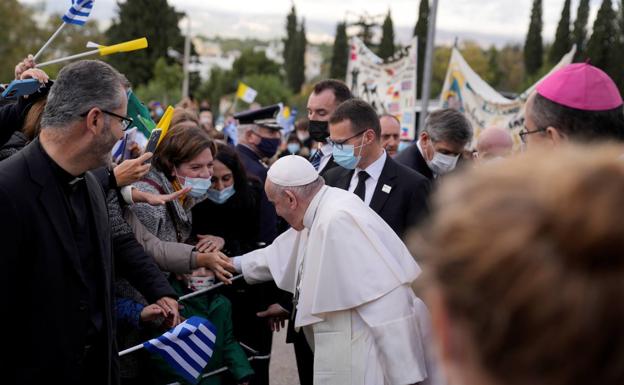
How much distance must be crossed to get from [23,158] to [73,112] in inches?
10.7

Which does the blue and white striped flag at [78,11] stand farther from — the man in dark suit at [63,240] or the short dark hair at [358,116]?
the short dark hair at [358,116]

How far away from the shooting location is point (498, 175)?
941 mm

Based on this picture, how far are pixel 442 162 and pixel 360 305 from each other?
119 inches

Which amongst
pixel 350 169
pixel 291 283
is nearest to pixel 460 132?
pixel 350 169

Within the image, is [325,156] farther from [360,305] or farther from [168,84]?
[168,84]

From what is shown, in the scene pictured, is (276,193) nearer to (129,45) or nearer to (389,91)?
(129,45)

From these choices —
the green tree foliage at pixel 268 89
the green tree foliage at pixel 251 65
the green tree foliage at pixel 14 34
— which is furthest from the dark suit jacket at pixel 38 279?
the green tree foliage at pixel 251 65

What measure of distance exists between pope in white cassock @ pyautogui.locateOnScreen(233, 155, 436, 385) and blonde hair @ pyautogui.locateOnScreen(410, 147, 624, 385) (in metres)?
2.33

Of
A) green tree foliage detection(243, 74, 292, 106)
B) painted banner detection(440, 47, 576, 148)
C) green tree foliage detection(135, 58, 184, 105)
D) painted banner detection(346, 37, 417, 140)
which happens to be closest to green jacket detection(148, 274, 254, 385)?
painted banner detection(346, 37, 417, 140)

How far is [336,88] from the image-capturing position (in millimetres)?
5887

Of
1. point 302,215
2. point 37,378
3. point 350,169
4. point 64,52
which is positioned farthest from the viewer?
point 64,52

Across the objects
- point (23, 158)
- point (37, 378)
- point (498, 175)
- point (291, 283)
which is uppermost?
point (498, 175)

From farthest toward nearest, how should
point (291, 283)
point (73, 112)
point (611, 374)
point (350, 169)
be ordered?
point (350, 169) < point (291, 283) < point (73, 112) < point (611, 374)

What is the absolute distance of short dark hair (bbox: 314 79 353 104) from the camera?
5883 millimetres
